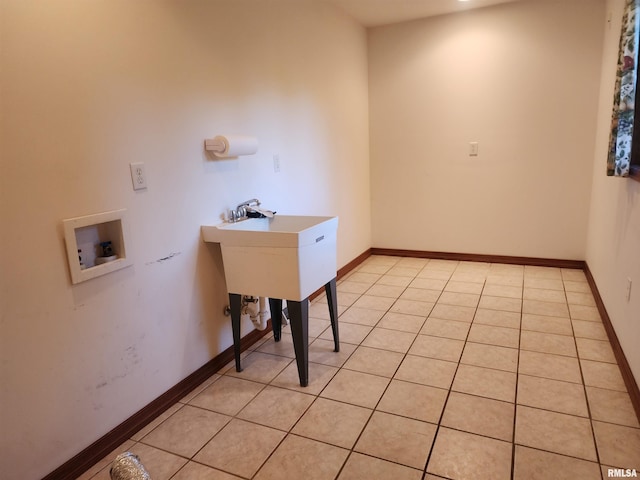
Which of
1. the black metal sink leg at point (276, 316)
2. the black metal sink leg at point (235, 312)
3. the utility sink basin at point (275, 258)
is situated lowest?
the black metal sink leg at point (276, 316)

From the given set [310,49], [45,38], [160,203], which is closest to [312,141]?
[310,49]

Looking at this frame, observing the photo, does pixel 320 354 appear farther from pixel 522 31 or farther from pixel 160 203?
pixel 522 31

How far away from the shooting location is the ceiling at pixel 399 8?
3.40 m

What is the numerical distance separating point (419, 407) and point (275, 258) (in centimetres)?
96

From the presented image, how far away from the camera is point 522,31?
11.6 ft

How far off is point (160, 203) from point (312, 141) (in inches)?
61.5

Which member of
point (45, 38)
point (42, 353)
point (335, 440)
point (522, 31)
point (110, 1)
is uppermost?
point (522, 31)

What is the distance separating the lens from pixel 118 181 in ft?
5.58

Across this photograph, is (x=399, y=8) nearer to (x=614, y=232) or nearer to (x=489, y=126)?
(x=489, y=126)

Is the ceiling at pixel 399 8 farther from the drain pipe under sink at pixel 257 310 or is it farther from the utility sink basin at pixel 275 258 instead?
the drain pipe under sink at pixel 257 310

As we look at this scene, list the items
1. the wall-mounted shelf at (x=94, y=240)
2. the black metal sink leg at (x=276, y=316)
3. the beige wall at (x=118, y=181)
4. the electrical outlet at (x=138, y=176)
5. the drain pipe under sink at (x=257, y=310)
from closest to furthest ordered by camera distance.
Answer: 1. the beige wall at (x=118, y=181)
2. the wall-mounted shelf at (x=94, y=240)
3. the electrical outlet at (x=138, y=176)
4. the drain pipe under sink at (x=257, y=310)
5. the black metal sink leg at (x=276, y=316)

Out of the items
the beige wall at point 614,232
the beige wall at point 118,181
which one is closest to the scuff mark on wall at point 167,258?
the beige wall at point 118,181

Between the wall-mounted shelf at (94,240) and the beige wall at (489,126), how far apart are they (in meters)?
3.08

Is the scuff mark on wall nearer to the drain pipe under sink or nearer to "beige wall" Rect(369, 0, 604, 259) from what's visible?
the drain pipe under sink
